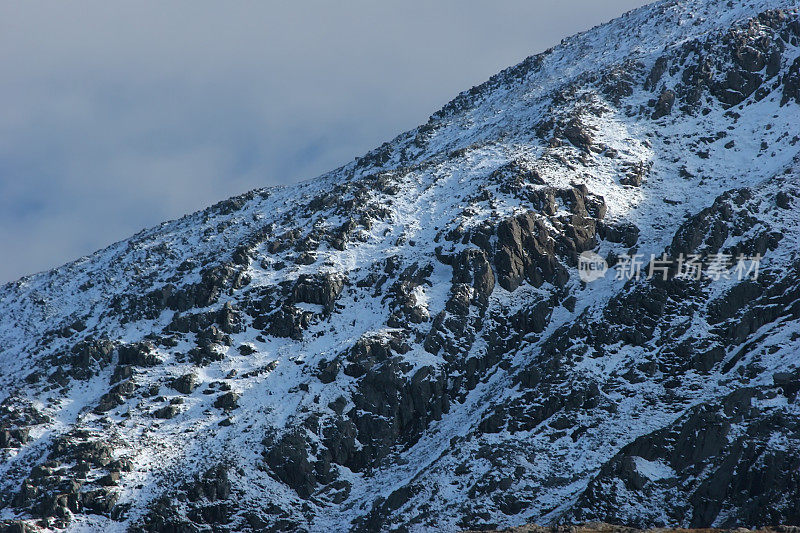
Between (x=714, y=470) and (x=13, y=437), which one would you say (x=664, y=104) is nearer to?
(x=714, y=470)

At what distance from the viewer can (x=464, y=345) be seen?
237 ft

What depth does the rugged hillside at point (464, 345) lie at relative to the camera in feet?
190

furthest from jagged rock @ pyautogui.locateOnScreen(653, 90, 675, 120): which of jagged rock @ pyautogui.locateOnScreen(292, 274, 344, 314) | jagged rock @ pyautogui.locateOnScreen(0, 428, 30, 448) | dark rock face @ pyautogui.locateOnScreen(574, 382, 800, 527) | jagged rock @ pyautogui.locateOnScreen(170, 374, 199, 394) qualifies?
jagged rock @ pyautogui.locateOnScreen(0, 428, 30, 448)

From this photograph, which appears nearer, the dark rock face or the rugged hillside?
the dark rock face

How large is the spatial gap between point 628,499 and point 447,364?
69.1 feet

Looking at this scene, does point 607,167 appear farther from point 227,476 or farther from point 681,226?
point 227,476

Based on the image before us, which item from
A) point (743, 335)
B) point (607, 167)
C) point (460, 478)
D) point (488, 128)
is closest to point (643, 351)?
point (743, 335)

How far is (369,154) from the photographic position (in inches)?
4535

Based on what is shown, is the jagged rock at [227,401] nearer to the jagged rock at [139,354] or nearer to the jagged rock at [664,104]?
the jagged rock at [139,354]

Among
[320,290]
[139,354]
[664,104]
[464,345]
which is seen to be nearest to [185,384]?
[139,354]

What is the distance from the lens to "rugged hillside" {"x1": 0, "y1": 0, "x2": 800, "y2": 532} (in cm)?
5778

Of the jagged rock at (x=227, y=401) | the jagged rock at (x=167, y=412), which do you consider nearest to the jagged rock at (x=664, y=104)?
the jagged rock at (x=227, y=401)

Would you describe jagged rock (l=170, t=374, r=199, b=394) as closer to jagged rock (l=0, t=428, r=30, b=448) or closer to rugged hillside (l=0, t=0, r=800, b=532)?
rugged hillside (l=0, t=0, r=800, b=532)

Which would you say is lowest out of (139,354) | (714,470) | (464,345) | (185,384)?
(714,470)
